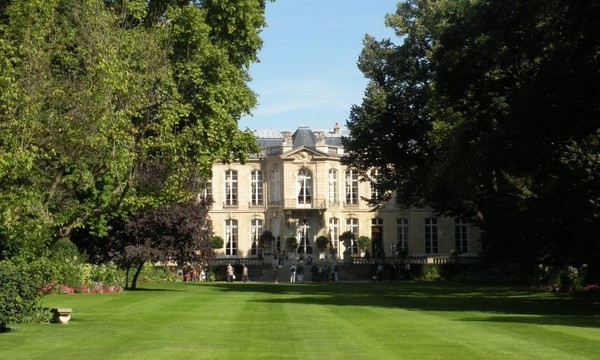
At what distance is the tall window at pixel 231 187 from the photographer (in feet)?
247

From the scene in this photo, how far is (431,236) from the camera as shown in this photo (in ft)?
245

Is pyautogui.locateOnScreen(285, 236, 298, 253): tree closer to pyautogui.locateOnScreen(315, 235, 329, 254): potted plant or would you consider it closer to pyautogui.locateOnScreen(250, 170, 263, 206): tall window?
pyautogui.locateOnScreen(315, 235, 329, 254): potted plant

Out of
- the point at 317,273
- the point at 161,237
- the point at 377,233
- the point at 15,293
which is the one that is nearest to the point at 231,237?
the point at 377,233

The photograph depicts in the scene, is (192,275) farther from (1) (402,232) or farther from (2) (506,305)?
(2) (506,305)

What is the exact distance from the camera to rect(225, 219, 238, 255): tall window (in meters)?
74.6

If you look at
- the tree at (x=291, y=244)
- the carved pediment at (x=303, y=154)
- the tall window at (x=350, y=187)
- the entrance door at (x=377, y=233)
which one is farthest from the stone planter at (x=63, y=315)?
the tall window at (x=350, y=187)

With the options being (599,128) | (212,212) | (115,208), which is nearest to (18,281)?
(115,208)

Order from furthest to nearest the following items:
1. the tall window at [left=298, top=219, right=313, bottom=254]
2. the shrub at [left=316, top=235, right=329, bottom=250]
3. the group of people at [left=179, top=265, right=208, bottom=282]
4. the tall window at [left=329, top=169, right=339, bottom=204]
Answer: the tall window at [left=329, top=169, right=339, bottom=204]
the tall window at [left=298, top=219, right=313, bottom=254]
the shrub at [left=316, top=235, right=329, bottom=250]
the group of people at [left=179, top=265, right=208, bottom=282]

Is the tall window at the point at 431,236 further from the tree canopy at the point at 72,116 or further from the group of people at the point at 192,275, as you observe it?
the tree canopy at the point at 72,116

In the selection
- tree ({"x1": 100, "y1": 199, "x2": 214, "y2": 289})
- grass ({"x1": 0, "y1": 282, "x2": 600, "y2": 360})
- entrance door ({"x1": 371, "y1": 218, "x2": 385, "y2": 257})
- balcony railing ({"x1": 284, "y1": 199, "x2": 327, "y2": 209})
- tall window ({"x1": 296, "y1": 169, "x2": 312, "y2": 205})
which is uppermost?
tall window ({"x1": 296, "y1": 169, "x2": 312, "y2": 205})

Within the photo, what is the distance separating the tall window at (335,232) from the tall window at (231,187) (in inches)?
284

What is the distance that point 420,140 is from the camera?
4838 centimetres

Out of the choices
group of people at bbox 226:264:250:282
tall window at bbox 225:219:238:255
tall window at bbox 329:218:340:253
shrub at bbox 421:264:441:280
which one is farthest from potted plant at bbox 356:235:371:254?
group of people at bbox 226:264:250:282

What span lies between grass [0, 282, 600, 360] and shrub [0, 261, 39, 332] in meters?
0.39
